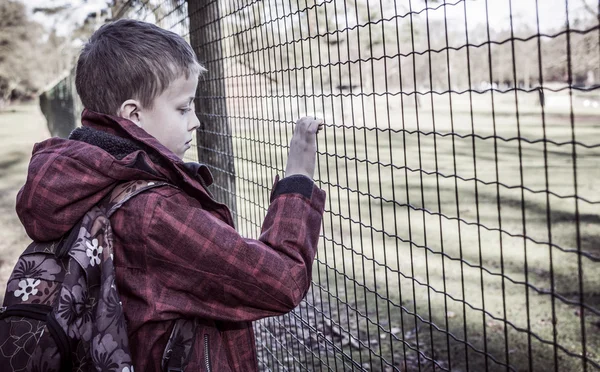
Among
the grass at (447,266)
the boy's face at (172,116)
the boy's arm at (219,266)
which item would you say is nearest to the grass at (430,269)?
the grass at (447,266)

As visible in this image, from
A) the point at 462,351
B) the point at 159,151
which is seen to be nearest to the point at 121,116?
the point at 159,151

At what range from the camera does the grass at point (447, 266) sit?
1.75 meters

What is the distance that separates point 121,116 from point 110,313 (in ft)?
1.74

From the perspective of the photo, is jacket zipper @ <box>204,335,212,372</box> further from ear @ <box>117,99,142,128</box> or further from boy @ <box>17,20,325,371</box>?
ear @ <box>117,99,142,128</box>

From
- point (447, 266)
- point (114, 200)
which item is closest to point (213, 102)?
point (114, 200)

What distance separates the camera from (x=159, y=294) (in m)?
1.41

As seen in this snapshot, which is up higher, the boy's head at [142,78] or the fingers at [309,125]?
the boy's head at [142,78]

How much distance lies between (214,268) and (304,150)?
48cm

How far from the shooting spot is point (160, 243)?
54.2 inches

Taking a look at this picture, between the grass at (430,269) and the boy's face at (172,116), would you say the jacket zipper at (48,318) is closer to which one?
the boy's face at (172,116)

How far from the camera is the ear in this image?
5.18 ft

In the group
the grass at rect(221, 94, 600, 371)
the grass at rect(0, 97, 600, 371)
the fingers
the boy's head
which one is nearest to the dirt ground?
the grass at rect(0, 97, 600, 371)

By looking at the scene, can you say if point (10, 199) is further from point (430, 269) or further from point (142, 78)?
point (142, 78)

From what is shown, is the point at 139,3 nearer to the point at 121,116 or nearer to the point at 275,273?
the point at 121,116
